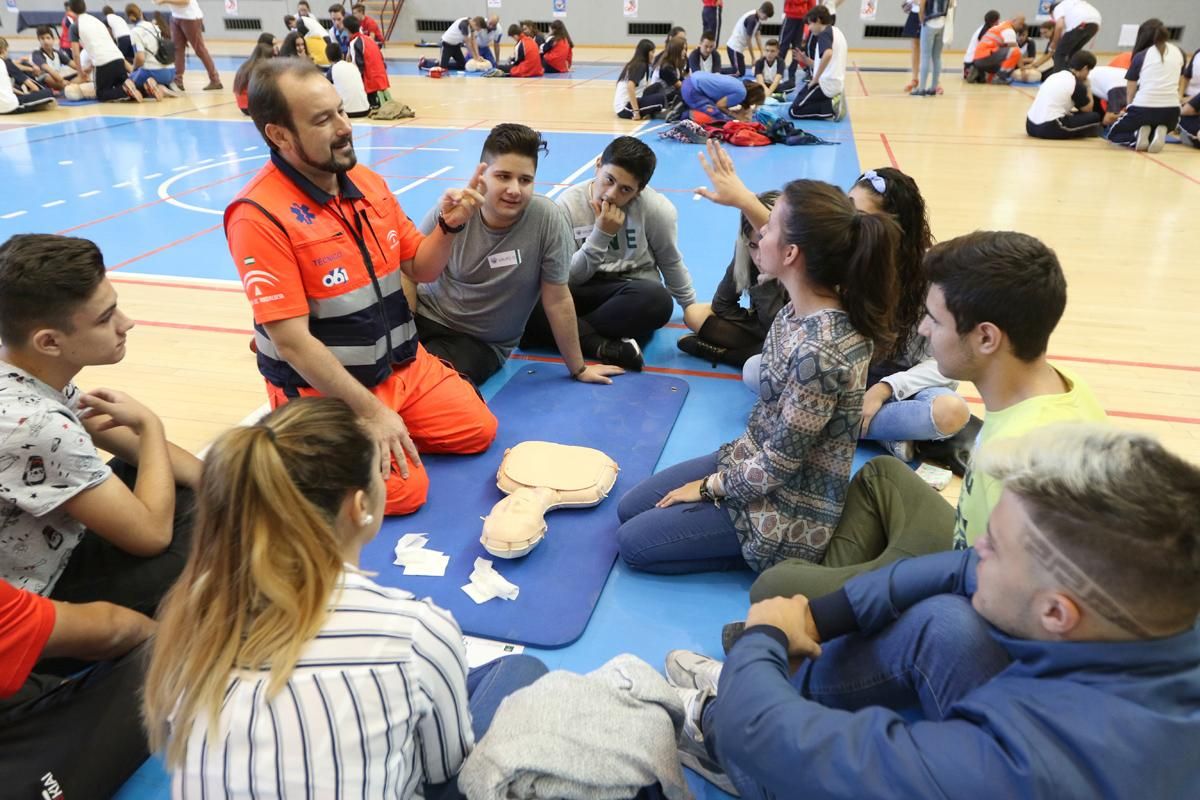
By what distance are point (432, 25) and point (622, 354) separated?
18.1 meters

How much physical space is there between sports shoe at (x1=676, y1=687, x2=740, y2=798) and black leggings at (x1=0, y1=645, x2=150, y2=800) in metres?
1.15

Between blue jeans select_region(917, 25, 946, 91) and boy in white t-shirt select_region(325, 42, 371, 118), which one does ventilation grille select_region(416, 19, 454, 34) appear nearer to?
boy in white t-shirt select_region(325, 42, 371, 118)

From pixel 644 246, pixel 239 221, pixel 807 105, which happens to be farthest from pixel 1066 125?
pixel 239 221

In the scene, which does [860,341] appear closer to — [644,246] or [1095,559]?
[1095,559]

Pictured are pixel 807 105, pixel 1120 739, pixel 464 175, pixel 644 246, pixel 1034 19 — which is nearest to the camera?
pixel 1120 739

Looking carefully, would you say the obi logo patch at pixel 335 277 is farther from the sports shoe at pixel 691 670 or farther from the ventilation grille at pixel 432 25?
the ventilation grille at pixel 432 25

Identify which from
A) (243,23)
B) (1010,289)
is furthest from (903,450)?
(243,23)

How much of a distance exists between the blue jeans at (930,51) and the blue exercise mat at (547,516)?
1040 centimetres

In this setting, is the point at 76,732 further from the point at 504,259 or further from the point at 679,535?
the point at 504,259

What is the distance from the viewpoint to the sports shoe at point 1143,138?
848 cm

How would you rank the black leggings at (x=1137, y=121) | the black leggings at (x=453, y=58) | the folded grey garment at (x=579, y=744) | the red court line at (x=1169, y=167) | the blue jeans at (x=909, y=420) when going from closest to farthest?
the folded grey garment at (x=579, y=744)
the blue jeans at (x=909, y=420)
the red court line at (x=1169, y=167)
the black leggings at (x=1137, y=121)
the black leggings at (x=453, y=58)

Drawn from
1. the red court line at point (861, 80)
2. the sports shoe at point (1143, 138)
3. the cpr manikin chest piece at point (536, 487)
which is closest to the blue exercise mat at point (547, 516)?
the cpr manikin chest piece at point (536, 487)

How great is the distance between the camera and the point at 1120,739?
0.98 meters

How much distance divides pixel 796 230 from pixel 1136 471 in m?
1.18
